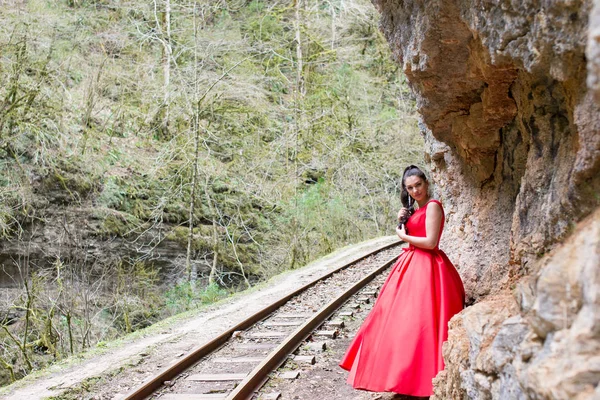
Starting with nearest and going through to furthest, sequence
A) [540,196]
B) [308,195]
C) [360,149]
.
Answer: [540,196] < [308,195] < [360,149]

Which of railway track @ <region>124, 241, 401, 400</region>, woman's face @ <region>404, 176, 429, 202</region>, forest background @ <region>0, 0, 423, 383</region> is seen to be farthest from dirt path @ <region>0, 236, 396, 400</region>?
woman's face @ <region>404, 176, 429, 202</region>

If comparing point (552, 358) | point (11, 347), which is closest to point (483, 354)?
point (552, 358)

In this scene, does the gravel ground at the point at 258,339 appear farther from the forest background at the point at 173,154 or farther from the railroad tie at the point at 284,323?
the forest background at the point at 173,154

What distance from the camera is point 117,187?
15156 millimetres

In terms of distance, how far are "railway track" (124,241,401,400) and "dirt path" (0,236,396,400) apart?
356 mm

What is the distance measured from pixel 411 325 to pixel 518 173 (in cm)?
156

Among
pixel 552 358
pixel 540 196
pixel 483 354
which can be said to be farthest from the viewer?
pixel 540 196

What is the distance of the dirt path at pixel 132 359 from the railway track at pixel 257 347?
36 centimetres

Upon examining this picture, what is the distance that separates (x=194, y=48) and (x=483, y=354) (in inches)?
553

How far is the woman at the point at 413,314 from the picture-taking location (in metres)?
4.25

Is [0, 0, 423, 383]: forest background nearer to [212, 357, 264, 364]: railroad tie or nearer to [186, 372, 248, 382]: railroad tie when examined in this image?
[212, 357, 264, 364]: railroad tie

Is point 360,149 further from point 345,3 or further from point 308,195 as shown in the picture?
point 345,3

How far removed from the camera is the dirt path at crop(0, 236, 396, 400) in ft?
19.4

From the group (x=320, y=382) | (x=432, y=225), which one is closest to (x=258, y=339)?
(x=320, y=382)
